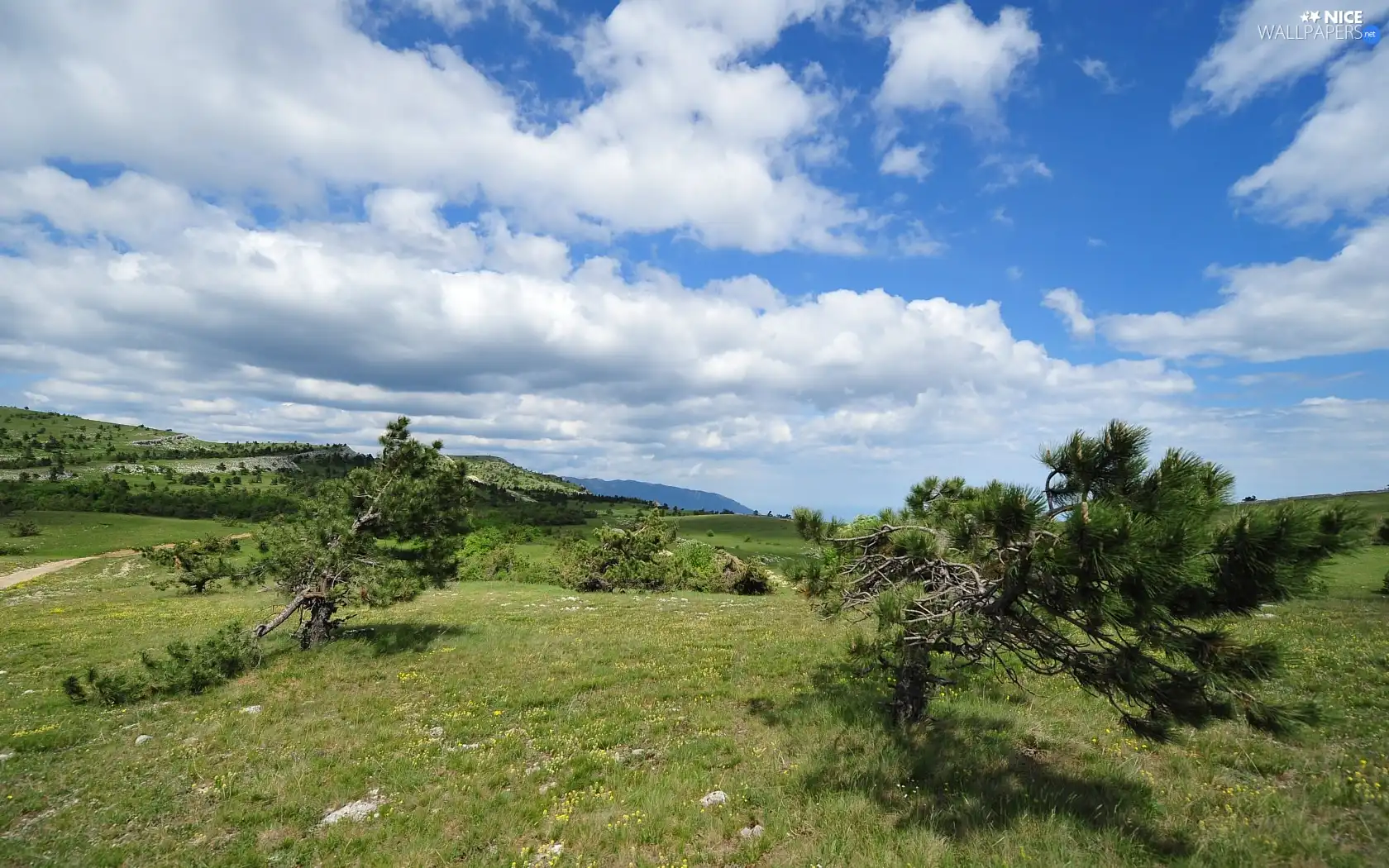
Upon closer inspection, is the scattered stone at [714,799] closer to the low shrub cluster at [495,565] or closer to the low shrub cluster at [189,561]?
the low shrub cluster at [189,561]

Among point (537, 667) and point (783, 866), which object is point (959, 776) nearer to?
point (783, 866)

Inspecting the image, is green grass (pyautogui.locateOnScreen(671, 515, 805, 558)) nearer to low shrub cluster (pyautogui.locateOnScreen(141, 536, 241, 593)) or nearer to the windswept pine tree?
low shrub cluster (pyautogui.locateOnScreen(141, 536, 241, 593))

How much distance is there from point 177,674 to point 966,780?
22.0 m

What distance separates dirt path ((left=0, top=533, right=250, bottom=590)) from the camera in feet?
168

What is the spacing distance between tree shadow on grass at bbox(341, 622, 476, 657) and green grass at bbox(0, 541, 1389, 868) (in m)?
2.67

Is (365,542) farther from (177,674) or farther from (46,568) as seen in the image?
(46,568)

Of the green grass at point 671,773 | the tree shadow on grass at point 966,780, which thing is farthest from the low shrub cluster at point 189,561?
the tree shadow on grass at point 966,780

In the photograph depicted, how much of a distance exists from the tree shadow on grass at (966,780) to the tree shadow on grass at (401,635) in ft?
56.4

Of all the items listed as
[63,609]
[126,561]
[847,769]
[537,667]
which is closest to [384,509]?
[537,667]

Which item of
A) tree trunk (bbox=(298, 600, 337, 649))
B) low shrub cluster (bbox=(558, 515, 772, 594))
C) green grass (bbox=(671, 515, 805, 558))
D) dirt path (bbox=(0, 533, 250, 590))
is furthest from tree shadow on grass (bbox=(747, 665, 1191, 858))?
green grass (bbox=(671, 515, 805, 558))

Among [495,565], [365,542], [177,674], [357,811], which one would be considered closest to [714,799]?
[357,811]

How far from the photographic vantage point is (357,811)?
10.2 m

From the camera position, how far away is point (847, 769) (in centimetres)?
1034

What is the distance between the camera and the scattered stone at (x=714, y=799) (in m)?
9.67
